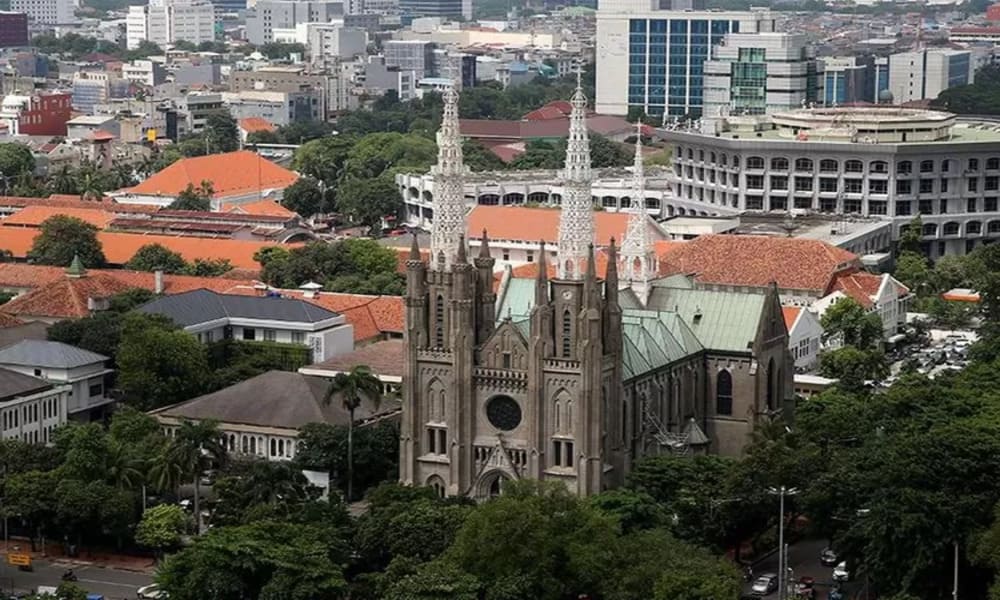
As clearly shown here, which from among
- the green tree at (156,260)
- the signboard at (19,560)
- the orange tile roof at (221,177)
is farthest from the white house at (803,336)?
the orange tile roof at (221,177)

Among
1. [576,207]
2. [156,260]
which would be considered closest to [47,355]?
[576,207]

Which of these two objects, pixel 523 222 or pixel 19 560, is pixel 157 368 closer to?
pixel 19 560

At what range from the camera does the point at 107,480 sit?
298ft

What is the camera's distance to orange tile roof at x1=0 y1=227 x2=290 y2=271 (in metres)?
149

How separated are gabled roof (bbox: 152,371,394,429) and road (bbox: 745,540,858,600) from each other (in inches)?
849

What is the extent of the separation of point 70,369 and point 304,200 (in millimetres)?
81736

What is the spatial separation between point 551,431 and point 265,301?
3294cm

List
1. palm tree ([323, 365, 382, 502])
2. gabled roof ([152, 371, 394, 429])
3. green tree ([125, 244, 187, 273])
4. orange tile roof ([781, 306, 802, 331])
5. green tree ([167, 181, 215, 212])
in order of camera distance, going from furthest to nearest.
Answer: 1. green tree ([167, 181, 215, 212])
2. green tree ([125, 244, 187, 273])
3. orange tile roof ([781, 306, 802, 331])
4. gabled roof ([152, 371, 394, 429])
5. palm tree ([323, 365, 382, 502])

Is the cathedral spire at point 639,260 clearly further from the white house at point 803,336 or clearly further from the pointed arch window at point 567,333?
the pointed arch window at point 567,333

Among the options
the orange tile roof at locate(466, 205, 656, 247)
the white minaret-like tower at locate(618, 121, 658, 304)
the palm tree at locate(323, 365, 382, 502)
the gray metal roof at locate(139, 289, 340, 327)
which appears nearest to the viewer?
the palm tree at locate(323, 365, 382, 502)

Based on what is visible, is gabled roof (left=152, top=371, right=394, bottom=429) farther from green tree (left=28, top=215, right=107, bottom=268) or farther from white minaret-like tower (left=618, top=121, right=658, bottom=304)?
green tree (left=28, top=215, right=107, bottom=268)

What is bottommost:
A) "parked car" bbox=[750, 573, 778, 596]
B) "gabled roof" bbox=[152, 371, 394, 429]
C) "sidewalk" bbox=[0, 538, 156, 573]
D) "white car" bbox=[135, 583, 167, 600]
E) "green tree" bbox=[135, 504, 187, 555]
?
"sidewalk" bbox=[0, 538, 156, 573]

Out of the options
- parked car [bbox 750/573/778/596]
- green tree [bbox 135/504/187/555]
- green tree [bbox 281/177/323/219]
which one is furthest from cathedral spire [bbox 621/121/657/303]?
green tree [bbox 281/177/323/219]

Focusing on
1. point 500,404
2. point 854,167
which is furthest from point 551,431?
point 854,167
